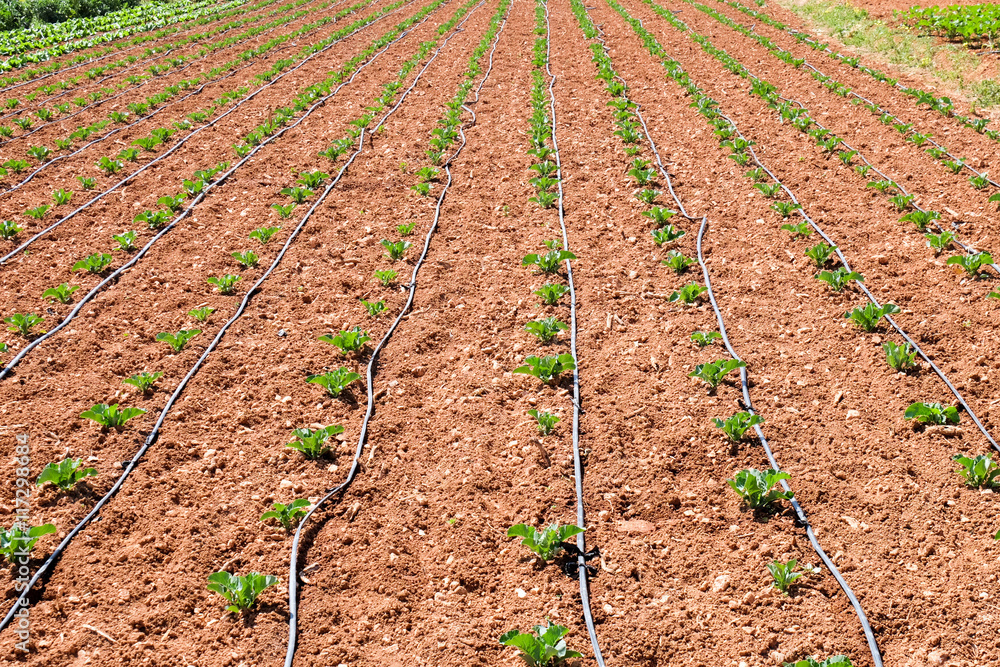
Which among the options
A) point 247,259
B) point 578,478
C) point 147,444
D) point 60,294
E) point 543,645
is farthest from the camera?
point 247,259

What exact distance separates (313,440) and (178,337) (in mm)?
1769

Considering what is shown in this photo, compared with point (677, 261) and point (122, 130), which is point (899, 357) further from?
point (122, 130)

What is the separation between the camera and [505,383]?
5.10m

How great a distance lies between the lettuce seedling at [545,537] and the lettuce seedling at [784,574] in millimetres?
954

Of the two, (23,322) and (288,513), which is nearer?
(288,513)

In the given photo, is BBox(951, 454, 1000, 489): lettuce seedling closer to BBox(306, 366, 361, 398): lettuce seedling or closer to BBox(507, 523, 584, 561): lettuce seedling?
BBox(507, 523, 584, 561): lettuce seedling

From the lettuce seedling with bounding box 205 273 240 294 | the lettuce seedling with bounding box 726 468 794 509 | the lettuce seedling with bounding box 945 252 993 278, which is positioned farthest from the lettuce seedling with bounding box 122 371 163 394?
the lettuce seedling with bounding box 945 252 993 278

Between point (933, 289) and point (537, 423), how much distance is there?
3.69 meters

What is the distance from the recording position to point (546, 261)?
6332 mm

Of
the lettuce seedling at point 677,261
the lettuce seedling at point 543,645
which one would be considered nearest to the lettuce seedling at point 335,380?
the lettuce seedling at point 543,645

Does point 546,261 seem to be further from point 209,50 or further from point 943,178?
point 209,50

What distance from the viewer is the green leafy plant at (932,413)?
171 inches

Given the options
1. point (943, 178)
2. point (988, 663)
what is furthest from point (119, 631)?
point (943, 178)

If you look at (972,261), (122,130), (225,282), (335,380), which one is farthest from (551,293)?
(122,130)
